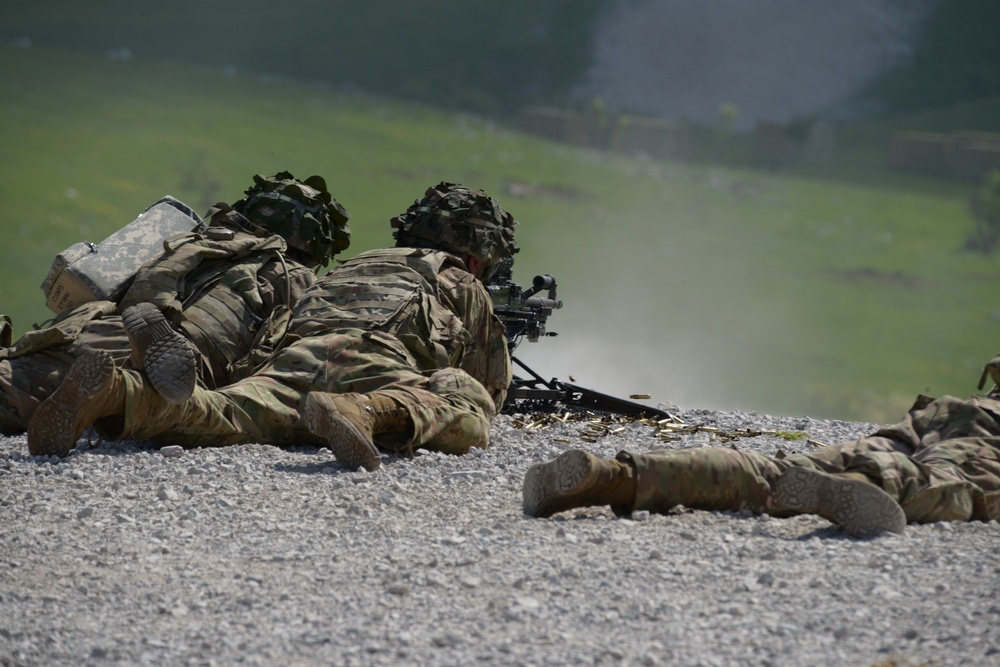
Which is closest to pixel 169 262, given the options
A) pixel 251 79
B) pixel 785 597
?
pixel 785 597

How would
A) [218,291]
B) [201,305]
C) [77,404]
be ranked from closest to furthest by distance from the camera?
1. [77,404]
2. [201,305]
3. [218,291]

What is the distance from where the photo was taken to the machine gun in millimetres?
8484

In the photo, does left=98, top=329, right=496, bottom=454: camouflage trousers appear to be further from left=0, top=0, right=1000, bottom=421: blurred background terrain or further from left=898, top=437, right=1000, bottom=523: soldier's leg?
left=0, top=0, right=1000, bottom=421: blurred background terrain

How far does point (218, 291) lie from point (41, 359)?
3.45 feet

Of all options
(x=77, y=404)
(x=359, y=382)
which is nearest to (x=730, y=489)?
(x=359, y=382)

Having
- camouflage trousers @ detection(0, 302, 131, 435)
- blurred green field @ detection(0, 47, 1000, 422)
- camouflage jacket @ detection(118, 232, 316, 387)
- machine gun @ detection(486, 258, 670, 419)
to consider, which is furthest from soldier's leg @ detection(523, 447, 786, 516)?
blurred green field @ detection(0, 47, 1000, 422)

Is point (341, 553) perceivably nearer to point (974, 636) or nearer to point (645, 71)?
point (974, 636)

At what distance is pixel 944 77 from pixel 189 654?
32075 millimetres

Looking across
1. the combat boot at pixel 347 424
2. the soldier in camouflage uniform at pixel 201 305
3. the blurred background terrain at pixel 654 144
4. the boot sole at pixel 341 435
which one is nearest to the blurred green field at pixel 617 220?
the blurred background terrain at pixel 654 144

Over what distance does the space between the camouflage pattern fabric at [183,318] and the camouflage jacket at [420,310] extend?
432 mm

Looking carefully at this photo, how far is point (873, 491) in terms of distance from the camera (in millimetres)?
4504

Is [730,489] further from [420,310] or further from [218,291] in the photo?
[218,291]

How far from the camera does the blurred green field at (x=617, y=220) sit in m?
24.7

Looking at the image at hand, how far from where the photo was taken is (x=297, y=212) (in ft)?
26.2
